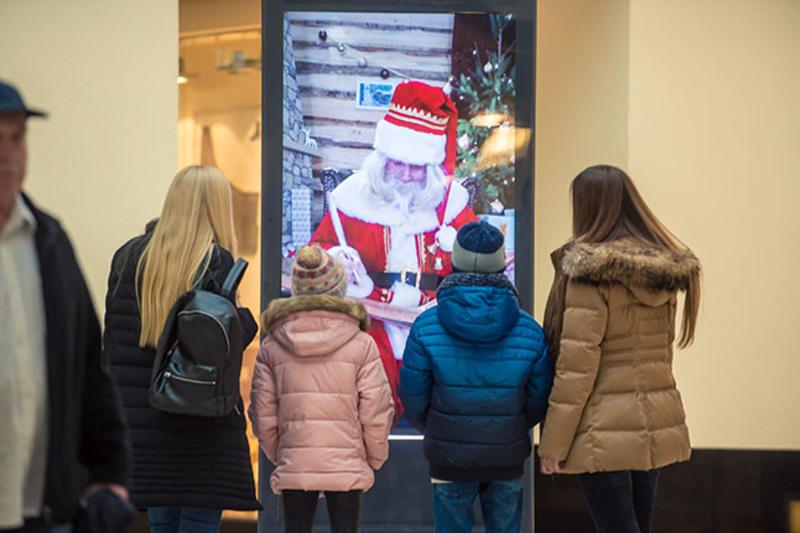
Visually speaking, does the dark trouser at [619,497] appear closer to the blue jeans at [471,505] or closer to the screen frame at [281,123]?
the blue jeans at [471,505]

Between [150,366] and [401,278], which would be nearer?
[150,366]

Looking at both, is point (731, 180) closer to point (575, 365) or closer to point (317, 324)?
point (575, 365)

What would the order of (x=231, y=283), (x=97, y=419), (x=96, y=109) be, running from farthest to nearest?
1. (x=96, y=109)
2. (x=231, y=283)
3. (x=97, y=419)

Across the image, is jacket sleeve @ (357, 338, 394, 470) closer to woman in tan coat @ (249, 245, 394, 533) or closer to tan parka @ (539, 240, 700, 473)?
woman in tan coat @ (249, 245, 394, 533)

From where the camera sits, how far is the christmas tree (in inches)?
239

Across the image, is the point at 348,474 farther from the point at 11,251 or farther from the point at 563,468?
the point at 11,251

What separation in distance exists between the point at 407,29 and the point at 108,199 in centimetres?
173

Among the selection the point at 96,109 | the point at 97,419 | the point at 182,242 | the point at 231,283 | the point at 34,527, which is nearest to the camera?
the point at 34,527

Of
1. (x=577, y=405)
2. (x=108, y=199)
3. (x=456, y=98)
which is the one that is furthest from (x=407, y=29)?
(x=577, y=405)

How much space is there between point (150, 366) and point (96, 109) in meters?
2.06

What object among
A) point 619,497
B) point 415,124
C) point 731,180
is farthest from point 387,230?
point 619,497

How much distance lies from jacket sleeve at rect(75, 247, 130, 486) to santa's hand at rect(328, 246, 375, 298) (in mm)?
3365

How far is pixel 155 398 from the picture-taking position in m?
4.23

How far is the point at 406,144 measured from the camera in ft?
20.0
